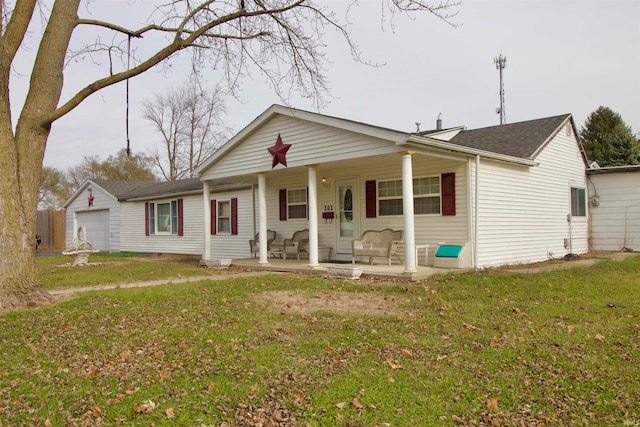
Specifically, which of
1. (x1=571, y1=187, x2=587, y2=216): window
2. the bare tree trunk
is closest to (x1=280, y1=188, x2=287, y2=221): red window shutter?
the bare tree trunk

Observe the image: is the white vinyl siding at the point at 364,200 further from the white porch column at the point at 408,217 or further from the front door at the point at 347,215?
the white porch column at the point at 408,217

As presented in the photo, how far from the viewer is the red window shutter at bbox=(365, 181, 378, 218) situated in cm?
1213

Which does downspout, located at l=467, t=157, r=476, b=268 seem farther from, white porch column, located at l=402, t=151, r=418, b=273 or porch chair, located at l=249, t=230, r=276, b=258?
porch chair, located at l=249, t=230, r=276, b=258

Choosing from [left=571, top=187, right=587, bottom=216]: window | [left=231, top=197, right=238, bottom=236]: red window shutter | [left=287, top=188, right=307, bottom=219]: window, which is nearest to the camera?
[left=287, top=188, right=307, bottom=219]: window

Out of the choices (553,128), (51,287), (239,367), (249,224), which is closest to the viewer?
(239,367)

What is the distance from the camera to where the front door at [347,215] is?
12.6 meters

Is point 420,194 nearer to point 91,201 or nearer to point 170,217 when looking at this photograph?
point 170,217

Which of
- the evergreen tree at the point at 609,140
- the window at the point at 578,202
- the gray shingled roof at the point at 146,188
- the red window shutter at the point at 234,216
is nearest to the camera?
the window at the point at 578,202

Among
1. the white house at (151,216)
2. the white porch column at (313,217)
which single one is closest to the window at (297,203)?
the white house at (151,216)

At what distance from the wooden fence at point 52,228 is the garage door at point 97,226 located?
1905 mm

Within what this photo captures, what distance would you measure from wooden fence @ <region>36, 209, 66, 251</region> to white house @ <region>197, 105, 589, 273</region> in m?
16.4

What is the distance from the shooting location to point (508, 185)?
37.8 ft

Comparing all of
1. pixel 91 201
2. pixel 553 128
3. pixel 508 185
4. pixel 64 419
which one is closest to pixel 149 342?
pixel 64 419

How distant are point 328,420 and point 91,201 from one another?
2409cm
